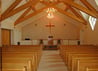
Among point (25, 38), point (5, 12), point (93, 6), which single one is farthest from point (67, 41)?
point (5, 12)

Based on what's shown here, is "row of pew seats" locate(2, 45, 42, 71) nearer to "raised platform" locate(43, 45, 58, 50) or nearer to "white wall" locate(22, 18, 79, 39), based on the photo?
"raised platform" locate(43, 45, 58, 50)

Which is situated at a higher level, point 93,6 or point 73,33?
point 93,6

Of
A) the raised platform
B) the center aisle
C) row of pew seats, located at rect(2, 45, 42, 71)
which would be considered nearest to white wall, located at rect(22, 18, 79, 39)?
the raised platform

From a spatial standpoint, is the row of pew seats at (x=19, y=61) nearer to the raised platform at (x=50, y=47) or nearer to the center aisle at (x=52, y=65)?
the center aisle at (x=52, y=65)

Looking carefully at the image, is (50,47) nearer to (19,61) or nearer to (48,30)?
(48,30)

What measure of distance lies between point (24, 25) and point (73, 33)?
5433 mm

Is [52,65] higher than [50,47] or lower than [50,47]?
lower

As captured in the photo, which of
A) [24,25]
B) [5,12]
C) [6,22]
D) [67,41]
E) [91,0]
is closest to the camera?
[91,0]

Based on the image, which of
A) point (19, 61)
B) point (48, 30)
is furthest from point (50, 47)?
point (19, 61)

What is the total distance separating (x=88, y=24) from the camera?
11.8 meters

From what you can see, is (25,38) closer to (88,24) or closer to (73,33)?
(73,33)

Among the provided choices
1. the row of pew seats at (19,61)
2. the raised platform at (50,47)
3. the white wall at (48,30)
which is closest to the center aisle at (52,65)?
the row of pew seats at (19,61)

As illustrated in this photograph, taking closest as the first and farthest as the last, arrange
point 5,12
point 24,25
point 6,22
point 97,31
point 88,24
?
point 5,12, point 97,31, point 6,22, point 88,24, point 24,25

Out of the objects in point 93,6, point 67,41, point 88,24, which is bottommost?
point 67,41
